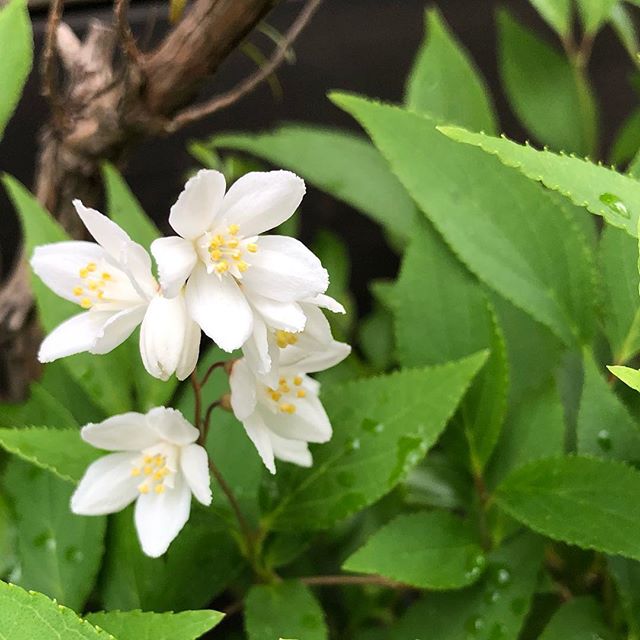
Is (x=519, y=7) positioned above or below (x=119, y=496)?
above

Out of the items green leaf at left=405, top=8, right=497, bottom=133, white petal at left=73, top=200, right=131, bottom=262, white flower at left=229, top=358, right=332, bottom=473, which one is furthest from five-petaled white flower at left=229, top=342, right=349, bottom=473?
green leaf at left=405, top=8, right=497, bottom=133

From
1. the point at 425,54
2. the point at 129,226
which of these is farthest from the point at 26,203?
the point at 425,54

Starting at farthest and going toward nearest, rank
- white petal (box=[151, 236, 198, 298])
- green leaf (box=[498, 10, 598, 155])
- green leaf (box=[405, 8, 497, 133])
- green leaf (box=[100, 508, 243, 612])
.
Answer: green leaf (box=[498, 10, 598, 155])
green leaf (box=[405, 8, 497, 133])
green leaf (box=[100, 508, 243, 612])
white petal (box=[151, 236, 198, 298])

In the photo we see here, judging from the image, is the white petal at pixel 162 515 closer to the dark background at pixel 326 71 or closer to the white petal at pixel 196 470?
the white petal at pixel 196 470

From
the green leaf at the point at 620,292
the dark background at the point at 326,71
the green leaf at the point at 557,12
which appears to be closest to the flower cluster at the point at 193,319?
the green leaf at the point at 620,292

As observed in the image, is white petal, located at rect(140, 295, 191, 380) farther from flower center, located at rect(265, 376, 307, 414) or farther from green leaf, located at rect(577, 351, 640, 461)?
green leaf, located at rect(577, 351, 640, 461)

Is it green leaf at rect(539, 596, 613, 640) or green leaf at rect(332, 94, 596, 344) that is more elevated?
green leaf at rect(332, 94, 596, 344)

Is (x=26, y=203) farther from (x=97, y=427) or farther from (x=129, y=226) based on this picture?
(x=97, y=427)

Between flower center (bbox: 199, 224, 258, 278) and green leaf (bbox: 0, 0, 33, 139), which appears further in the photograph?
green leaf (bbox: 0, 0, 33, 139)
